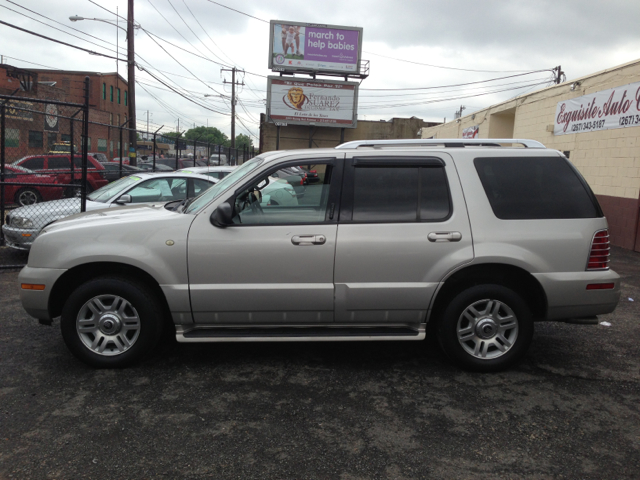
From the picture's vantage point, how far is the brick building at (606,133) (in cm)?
1106

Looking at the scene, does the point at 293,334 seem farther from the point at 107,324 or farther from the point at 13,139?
the point at 13,139

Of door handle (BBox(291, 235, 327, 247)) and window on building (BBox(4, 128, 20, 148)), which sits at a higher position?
window on building (BBox(4, 128, 20, 148))

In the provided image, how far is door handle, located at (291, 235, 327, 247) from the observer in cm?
410

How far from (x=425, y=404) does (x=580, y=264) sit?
5.59 feet

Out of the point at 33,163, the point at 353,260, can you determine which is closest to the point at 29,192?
the point at 33,163

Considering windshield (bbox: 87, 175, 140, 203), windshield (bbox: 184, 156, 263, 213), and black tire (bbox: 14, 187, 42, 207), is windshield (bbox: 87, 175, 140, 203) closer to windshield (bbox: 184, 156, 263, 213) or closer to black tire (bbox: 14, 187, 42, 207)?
windshield (bbox: 184, 156, 263, 213)

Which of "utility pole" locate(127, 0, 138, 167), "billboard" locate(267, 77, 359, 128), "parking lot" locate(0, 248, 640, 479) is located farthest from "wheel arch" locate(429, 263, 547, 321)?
"billboard" locate(267, 77, 359, 128)

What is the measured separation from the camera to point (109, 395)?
385cm

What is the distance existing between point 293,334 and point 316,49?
32.1 m

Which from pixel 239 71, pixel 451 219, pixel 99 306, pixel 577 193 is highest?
pixel 239 71

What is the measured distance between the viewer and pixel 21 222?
8.03m

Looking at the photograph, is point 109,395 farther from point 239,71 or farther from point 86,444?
point 239,71

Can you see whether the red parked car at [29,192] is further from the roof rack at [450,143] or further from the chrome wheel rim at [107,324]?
the roof rack at [450,143]

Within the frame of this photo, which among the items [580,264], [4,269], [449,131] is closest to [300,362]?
[580,264]
